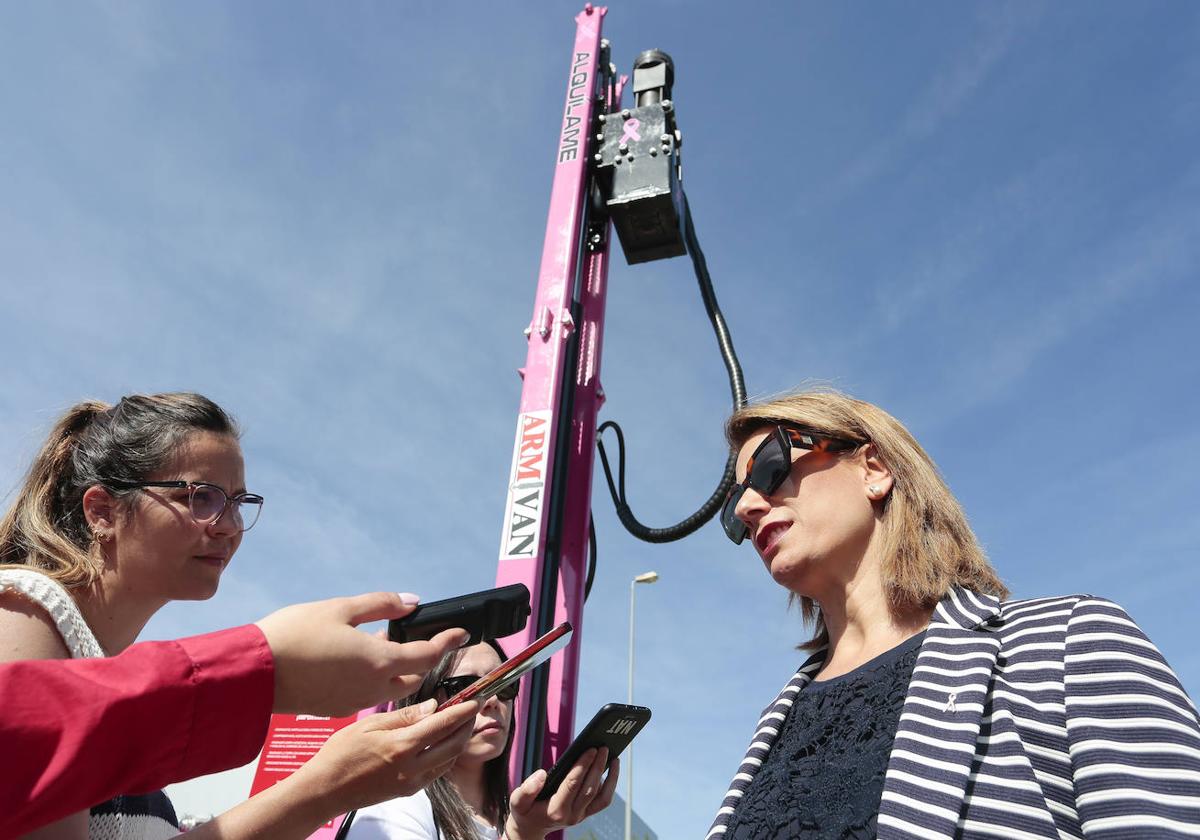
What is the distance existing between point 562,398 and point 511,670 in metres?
3.47

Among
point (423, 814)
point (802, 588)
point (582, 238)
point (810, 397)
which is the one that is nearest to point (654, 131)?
point (582, 238)

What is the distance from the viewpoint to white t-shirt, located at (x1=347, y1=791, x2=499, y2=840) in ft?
6.47

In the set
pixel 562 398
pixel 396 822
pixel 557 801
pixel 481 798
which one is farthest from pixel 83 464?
pixel 562 398

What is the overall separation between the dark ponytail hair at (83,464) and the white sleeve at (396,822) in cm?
91

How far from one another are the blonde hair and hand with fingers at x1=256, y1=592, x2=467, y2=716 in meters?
1.12

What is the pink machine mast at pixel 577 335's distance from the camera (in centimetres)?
421

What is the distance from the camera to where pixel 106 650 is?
165 centimetres

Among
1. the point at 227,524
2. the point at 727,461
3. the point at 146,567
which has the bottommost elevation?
the point at 146,567

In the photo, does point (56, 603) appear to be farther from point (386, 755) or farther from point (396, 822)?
point (396, 822)

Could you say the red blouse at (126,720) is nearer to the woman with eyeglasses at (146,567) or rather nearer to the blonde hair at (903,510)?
the woman with eyeglasses at (146,567)

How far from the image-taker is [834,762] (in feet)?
5.28

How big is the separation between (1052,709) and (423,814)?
158 cm

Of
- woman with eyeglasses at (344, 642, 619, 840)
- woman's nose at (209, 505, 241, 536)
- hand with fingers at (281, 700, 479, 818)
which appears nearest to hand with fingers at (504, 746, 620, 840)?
woman with eyeglasses at (344, 642, 619, 840)

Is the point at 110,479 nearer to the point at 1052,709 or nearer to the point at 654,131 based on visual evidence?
the point at 1052,709
